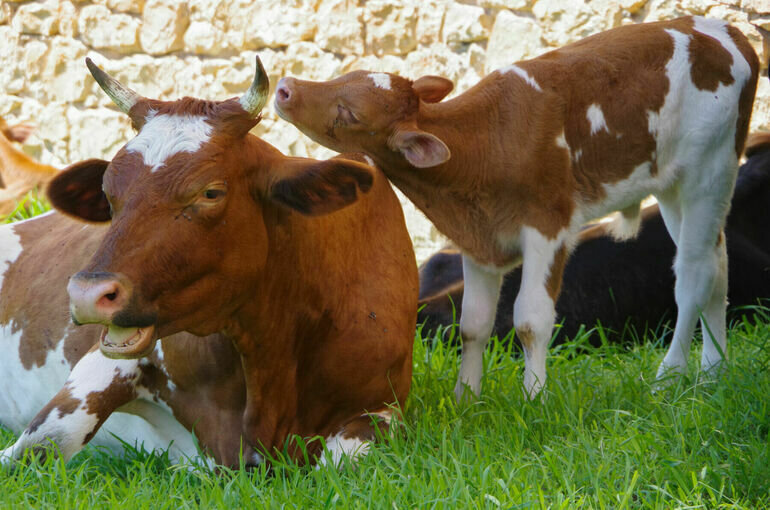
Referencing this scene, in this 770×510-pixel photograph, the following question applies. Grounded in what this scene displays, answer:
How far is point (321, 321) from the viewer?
354 cm

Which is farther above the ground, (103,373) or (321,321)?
(321,321)

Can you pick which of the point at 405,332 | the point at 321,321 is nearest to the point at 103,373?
the point at 321,321

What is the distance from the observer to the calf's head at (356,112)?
13.0 ft

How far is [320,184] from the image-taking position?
3.20 metres

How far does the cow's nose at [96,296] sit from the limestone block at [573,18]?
5.98m

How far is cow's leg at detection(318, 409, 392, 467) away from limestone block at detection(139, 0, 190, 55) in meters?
7.29

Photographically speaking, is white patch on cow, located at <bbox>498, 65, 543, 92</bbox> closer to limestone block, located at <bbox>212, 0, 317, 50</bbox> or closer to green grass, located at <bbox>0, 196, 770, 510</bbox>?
green grass, located at <bbox>0, 196, 770, 510</bbox>

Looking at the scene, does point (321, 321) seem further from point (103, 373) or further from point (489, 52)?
point (489, 52)

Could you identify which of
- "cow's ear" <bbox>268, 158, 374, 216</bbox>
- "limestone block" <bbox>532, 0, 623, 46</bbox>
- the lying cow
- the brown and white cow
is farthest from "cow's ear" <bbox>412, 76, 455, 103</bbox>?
"limestone block" <bbox>532, 0, 623, 46</bbox>

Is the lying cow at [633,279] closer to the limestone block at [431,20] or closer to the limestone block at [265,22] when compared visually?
the limestone block at [431,20]

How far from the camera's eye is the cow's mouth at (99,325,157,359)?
2900 millimetres

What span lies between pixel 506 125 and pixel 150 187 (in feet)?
5.74

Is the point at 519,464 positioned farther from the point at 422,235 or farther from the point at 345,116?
the point at 422,235

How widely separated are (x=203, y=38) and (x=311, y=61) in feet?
4.04
